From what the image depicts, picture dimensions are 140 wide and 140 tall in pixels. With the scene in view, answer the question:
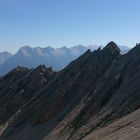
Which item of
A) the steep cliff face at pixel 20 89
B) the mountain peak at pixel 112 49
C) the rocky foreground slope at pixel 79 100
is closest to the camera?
the rocky foreground slope at pixel 79 100

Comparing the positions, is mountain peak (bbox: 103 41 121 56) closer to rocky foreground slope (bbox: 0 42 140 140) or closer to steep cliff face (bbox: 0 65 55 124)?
rocky foreground slope (bbox: 0 42 140 140)

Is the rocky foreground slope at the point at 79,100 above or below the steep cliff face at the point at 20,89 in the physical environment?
below

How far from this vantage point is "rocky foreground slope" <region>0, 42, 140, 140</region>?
60.9 metres

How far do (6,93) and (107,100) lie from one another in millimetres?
47557

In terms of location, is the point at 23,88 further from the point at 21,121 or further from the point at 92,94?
the point at 92,94

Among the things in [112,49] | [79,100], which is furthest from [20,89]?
[79,100]

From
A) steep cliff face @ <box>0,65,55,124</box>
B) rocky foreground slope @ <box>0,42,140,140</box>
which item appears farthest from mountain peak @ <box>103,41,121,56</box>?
steep cliff face @ <box>0,65,55,124</box>


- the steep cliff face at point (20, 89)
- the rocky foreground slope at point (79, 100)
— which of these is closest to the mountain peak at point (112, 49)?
the rocky foreground slope at point (79, 100)

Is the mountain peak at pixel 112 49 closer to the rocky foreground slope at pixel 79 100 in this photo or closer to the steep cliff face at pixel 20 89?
the rocky foreground slope at pixel 79 100

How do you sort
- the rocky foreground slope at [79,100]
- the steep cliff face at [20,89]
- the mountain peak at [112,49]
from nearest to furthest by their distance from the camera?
the rocky foreground slope at [79,100], the mountain peak at [112,49], the steep cliff face at [20,89]

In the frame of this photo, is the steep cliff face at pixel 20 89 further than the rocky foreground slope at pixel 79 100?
Yes

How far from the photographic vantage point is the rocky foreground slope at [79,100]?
60906 mm

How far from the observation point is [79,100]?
8294cm

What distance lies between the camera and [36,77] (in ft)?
378
